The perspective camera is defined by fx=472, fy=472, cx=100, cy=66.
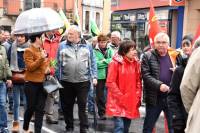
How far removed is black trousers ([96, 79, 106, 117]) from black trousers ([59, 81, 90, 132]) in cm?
176

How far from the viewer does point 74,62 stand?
7.51 metres

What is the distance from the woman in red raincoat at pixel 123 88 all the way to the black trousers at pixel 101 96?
287cm

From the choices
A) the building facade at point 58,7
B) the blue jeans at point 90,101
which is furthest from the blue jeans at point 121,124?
the building facade at point 58,7

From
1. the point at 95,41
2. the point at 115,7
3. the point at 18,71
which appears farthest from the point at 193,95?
the point at 115,7

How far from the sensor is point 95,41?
34.1 feet

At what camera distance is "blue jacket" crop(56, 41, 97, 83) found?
752 centimetres

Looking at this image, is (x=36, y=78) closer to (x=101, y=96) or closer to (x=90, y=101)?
(x=101, y=96)

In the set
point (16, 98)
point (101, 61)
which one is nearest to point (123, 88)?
point (16, 98)

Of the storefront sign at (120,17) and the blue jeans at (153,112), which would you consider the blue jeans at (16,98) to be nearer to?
the blue jeans at (153,112)

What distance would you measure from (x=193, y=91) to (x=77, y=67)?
12.0ft

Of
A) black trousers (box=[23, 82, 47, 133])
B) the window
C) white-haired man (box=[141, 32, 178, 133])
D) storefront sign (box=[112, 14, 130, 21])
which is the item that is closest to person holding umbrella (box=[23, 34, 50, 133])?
black trousers (box=[23, 82, 47, 133])

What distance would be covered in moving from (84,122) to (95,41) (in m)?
3.13

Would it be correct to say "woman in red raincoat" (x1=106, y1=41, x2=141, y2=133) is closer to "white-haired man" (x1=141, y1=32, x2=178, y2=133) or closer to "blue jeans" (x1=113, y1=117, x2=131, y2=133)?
"blue jeans" (x1=113, y1=117, x2=131, y2=133)

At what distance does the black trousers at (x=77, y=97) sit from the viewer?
7.59m
